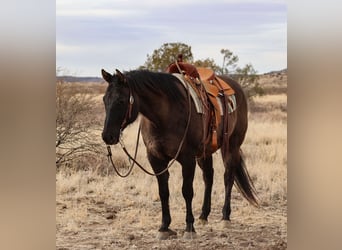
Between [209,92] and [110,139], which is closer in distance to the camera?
[110,139]

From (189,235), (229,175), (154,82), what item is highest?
(154,82)

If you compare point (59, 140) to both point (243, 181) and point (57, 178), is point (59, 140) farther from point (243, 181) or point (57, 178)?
point (243, 181)

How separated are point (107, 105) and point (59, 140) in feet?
0.99

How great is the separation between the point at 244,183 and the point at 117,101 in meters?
0.78

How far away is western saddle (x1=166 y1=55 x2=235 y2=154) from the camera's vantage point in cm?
309

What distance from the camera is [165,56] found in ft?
10.00

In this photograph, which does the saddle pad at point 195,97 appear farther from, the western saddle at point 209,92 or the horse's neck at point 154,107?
the horse's neck at point 154,107

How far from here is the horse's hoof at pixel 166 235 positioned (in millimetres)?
3049

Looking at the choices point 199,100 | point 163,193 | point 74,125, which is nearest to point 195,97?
point 199,100

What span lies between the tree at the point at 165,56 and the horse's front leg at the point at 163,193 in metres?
0.45

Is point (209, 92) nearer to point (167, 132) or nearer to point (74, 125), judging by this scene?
point (167, 132)

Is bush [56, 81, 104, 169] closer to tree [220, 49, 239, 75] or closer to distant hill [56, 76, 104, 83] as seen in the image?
distant hill [56, 76, 104, 83]
